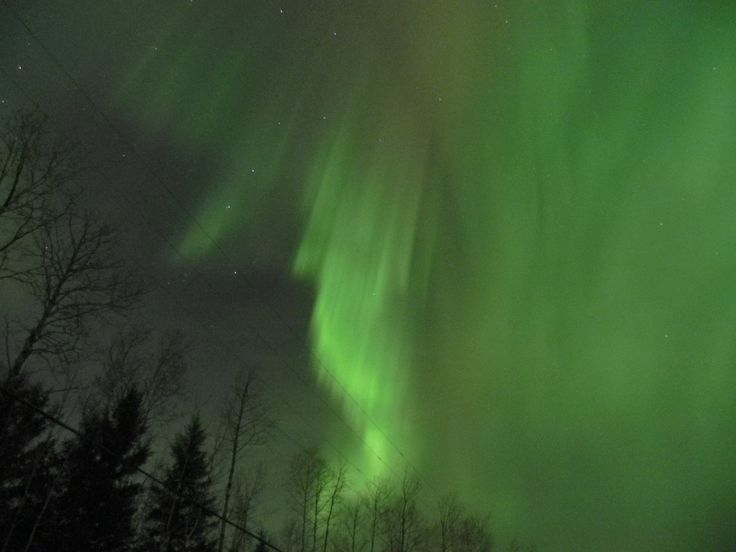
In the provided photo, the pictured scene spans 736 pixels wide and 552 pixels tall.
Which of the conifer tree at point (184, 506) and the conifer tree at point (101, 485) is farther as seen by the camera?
the conifer tree at point (184, 506)

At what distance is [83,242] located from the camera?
1972 centimetres

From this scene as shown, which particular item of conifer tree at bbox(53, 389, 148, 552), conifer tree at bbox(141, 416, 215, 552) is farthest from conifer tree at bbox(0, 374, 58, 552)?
conifer tree at bbox(141, 416, 215, 552)

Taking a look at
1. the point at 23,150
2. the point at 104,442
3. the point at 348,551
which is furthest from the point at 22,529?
the point at 348,551

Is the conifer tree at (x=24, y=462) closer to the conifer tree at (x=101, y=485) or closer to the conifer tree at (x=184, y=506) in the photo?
the conifer tree at (x=101, y=485)

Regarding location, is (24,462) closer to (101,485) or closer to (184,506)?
(101,485)

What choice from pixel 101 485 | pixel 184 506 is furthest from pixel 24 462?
pixel 184 506

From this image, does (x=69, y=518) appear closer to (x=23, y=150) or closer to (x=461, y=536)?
(x=23, y=150)

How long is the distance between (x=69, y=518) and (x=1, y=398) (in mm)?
5630

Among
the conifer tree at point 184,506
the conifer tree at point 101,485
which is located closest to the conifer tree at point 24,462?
the conifer tree at point 101,485

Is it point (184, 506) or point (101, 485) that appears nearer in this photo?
point (101, 485)

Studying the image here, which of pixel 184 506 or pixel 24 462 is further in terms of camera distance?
pixel 184 506

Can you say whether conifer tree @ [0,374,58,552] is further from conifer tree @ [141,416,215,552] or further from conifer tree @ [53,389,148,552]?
conifer tree @ [141,416,215,552]

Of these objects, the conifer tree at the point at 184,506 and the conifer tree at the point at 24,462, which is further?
the conifer tree at the point at 184,506

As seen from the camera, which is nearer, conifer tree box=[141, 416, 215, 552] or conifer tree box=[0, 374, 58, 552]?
conifer tree box=[0, 374, 58, 552]
